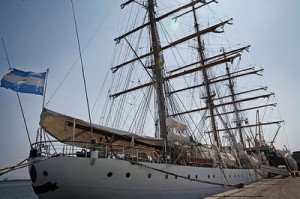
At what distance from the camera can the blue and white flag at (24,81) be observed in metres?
9.99

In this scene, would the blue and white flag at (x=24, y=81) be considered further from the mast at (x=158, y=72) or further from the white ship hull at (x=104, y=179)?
the mast at (x=158, y=72)

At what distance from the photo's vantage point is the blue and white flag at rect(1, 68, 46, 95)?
9.99m

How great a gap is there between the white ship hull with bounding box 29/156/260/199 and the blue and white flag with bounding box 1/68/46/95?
9.94ft

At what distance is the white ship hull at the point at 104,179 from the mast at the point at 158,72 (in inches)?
153

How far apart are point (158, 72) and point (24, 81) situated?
36.5 ft

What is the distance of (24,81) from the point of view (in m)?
10.3

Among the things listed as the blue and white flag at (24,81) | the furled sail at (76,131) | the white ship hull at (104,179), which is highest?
the blue and white flag at (24,81)

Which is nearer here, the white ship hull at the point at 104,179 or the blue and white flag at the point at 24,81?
the white ship hull at the point at 104,179

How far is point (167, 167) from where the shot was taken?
13.0m

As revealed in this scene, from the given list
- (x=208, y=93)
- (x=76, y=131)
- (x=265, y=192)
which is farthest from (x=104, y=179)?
(x=208, y=93)

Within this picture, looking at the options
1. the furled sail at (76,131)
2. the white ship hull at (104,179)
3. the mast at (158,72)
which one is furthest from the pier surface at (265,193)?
the mast at (158,72)

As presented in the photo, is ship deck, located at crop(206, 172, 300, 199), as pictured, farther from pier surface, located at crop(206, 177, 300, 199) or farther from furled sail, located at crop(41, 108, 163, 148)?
furled sail, located at crop(41, 108, 163, 148)

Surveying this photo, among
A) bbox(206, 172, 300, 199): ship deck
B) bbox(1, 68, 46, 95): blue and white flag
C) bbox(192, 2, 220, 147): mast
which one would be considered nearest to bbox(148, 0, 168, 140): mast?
bbox(206, 172, 300, 199): ship deck

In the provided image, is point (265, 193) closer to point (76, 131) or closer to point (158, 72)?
point (76, 131)
